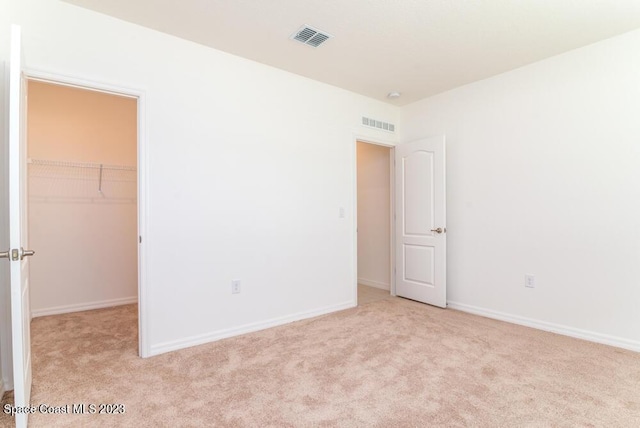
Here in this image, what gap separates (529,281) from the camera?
3219 millimetres

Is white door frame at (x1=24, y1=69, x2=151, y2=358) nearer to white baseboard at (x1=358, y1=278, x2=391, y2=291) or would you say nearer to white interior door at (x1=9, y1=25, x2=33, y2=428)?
white interior door at (x1=9, y1=25, x2=33, y2=428)

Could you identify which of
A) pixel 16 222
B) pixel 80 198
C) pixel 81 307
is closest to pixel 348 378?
pixel 16 222

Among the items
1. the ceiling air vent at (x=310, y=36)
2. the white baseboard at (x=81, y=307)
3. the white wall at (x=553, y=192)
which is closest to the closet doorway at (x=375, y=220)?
the white wall at (x=553, y=192)

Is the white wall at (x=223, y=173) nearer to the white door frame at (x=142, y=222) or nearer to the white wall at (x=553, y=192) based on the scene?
the white door frame at (x=142, y=222)

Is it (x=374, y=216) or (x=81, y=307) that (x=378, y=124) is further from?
(x=81, y=307)

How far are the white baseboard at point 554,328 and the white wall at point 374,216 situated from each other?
1303mm

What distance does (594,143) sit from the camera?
111 inches

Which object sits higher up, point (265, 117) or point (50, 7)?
point (50, 7)

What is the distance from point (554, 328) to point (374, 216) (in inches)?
104

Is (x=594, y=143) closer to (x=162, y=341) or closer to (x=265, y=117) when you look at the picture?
(x=265, y=117)

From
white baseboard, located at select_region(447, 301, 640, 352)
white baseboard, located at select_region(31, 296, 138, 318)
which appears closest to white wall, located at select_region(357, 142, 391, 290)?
white baseboard, located at select_region(447, 301, 640, 352)

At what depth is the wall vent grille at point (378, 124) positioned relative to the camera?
406 cm

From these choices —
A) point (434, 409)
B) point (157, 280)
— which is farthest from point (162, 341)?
point (434, 409)

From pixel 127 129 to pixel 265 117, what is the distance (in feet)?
6.92
